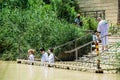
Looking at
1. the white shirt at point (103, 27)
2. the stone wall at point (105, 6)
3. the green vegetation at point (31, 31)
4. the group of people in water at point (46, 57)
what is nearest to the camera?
the group of people in water at point (46, 57)

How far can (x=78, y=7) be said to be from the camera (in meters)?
30.7

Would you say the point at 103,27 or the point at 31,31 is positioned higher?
the point at 31,31

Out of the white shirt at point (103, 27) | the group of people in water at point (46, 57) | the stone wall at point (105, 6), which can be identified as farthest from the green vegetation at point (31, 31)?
the stone wall at point (105, 6)

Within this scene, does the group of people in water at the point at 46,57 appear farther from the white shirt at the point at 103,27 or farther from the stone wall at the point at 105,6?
the stone wall at the point at 105,6

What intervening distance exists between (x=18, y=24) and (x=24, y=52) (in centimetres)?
274

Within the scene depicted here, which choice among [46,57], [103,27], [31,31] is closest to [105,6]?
[31,31]

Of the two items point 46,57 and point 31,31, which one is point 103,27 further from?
point 31,31

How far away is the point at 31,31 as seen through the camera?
21969 millimetres

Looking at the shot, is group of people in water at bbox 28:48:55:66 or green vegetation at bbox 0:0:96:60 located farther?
green vegetation at bbox 0:0:96:60

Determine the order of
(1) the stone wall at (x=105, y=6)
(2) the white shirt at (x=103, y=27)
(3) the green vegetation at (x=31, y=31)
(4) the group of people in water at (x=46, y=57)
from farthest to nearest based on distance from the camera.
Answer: (1) the stone wall at (x=105, y=6) → (3) the green vegetation at (x=31, y=31) → (2) the white shirt at (x=103, y=27) → (4) the group of people in water at (x=46, y=57)

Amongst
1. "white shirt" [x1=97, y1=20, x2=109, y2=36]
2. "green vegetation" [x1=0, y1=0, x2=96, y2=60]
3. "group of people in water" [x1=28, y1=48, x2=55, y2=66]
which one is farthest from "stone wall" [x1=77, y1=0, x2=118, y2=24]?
"group of people in water" [x1=28, y1=48, x2=55, y2=66]

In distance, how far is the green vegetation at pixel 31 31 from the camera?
21.2m

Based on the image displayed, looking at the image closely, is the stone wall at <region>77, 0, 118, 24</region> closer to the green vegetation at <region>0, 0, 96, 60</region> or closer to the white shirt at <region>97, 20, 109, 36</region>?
the green vegetation at <region>0, 0, 96, 60</region>

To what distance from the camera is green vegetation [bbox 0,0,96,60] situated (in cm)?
2120
